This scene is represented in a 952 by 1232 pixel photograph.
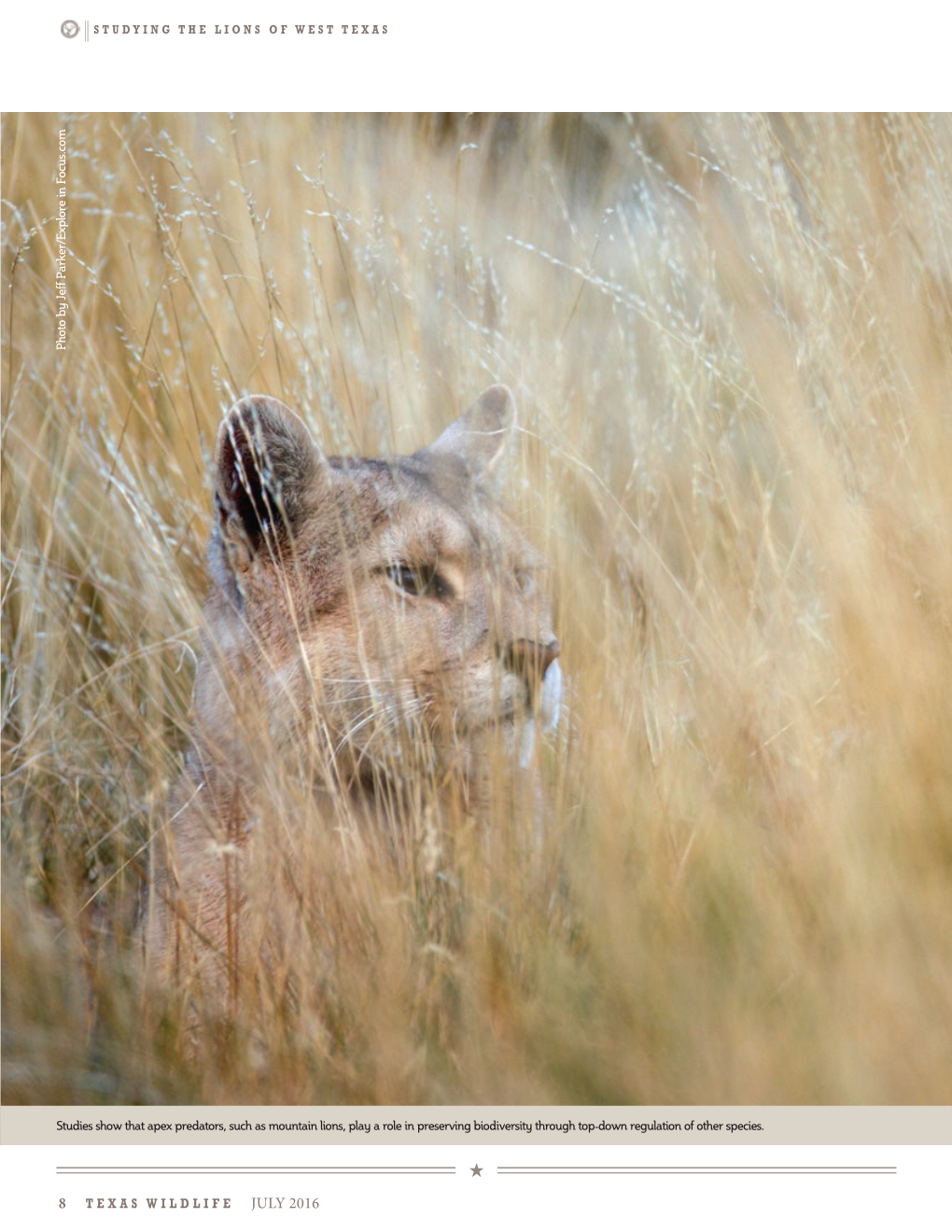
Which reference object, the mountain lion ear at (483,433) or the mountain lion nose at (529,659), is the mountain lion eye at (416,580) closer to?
the mountain lion nose at (529,659)

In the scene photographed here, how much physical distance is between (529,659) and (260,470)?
75 cm

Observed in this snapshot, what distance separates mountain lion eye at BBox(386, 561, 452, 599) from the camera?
278 cm

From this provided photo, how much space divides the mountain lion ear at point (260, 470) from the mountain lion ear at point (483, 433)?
0.51m

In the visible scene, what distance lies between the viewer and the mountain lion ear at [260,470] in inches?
104

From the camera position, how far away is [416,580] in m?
2.77

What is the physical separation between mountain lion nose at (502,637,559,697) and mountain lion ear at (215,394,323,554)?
576 millimetres

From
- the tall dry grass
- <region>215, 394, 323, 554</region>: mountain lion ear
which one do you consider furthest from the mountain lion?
the tall dry grass

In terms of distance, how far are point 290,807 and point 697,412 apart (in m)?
1.41

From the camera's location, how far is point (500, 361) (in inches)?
123

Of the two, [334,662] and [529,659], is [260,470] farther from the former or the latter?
[529,659]
